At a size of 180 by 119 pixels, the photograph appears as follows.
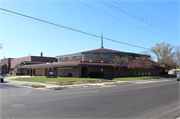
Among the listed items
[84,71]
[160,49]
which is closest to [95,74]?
[84,71]

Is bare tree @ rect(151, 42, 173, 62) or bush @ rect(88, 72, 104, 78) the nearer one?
bush @ rect(88, 72, 104, 78)

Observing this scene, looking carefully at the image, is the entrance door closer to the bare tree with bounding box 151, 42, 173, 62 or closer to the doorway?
the doorway

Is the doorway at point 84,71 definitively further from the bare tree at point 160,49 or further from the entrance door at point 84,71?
the bare tree at point 160,49

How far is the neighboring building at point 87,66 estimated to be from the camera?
33.5 metres

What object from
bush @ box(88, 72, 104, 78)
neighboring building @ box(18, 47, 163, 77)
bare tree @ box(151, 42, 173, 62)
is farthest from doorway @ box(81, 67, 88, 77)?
bare tree @ box(151, 42, 173, 62)

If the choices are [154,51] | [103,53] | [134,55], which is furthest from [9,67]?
[154,51]

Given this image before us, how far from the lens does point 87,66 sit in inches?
1353

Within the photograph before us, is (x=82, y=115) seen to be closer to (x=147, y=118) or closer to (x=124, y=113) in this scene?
(x=124, y=113)

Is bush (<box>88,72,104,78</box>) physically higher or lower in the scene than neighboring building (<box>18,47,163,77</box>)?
lower

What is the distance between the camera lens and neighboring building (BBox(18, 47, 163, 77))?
3348cm

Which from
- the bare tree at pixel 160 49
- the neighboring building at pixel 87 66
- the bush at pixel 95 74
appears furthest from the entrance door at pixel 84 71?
the bare tree at pixel 160 49

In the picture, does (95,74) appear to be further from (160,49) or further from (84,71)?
(160,49)

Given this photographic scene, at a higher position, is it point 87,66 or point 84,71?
point 87,66

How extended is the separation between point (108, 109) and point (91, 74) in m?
25.9
